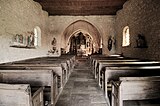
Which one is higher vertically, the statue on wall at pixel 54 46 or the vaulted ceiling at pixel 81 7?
the vaulted ceiling at pixel 81 7

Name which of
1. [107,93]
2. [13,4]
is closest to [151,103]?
[107,93]

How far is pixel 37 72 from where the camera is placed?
329 cm

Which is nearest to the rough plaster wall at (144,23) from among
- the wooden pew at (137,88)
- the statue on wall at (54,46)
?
the wooden pew at (137,88)

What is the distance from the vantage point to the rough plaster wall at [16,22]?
612cm

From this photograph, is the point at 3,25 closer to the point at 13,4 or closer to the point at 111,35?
the point at 13,4

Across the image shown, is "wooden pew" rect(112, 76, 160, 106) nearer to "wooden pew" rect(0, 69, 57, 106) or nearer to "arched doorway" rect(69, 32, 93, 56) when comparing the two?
"wooden pew" rect(0, 69, 57, 106)

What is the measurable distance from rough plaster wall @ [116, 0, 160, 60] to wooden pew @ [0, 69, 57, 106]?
441 cm

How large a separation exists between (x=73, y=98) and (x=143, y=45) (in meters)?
4.58

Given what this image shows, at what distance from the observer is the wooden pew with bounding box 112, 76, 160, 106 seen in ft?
8.29

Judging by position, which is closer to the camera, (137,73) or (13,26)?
(137,73)

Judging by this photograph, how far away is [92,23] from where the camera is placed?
532 inches

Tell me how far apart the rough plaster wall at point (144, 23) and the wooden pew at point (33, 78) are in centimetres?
441

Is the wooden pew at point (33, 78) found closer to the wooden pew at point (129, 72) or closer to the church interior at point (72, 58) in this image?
the church interior at point (72, 58)

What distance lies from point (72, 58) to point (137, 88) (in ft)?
24.5
